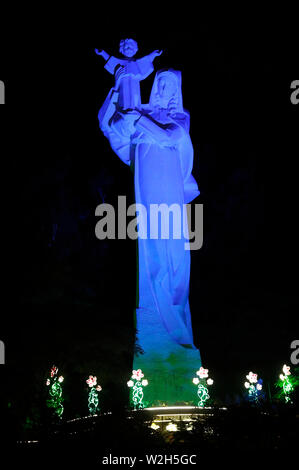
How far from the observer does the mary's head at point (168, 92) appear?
792cm

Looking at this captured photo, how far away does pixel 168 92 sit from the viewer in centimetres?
793

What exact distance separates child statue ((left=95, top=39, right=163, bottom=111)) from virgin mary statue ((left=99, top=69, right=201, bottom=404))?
182 millimetres

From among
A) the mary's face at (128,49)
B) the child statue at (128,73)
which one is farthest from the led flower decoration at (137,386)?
the mary's face at (128,49)

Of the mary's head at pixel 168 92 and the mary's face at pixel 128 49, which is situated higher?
the mary's face at pixel 128 49

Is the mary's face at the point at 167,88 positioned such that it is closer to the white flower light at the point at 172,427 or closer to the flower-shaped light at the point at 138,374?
the flower-shaped light at the point at 138,374

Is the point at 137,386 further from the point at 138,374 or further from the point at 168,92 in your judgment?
the point at 168,92

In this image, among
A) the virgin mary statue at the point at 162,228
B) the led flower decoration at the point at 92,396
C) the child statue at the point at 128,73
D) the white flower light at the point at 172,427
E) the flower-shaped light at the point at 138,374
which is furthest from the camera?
the child statue at the point at 128,73

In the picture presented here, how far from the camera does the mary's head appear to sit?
7918 millimetres

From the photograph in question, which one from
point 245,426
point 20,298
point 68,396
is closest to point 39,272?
point 20,298

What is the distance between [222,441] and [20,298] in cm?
470

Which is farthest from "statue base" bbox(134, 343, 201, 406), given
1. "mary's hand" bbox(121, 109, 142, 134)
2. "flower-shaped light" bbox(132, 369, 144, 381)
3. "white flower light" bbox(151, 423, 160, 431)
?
"mary's hand" bbox(121, 109, 142, 134)

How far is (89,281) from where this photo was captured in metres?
10.5

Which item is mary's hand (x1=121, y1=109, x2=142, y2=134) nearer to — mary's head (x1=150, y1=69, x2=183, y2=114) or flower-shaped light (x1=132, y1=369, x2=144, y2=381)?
mary's head (x1=150, y1=69, x2=183, y2=114)

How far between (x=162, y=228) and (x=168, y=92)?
2.36 m
